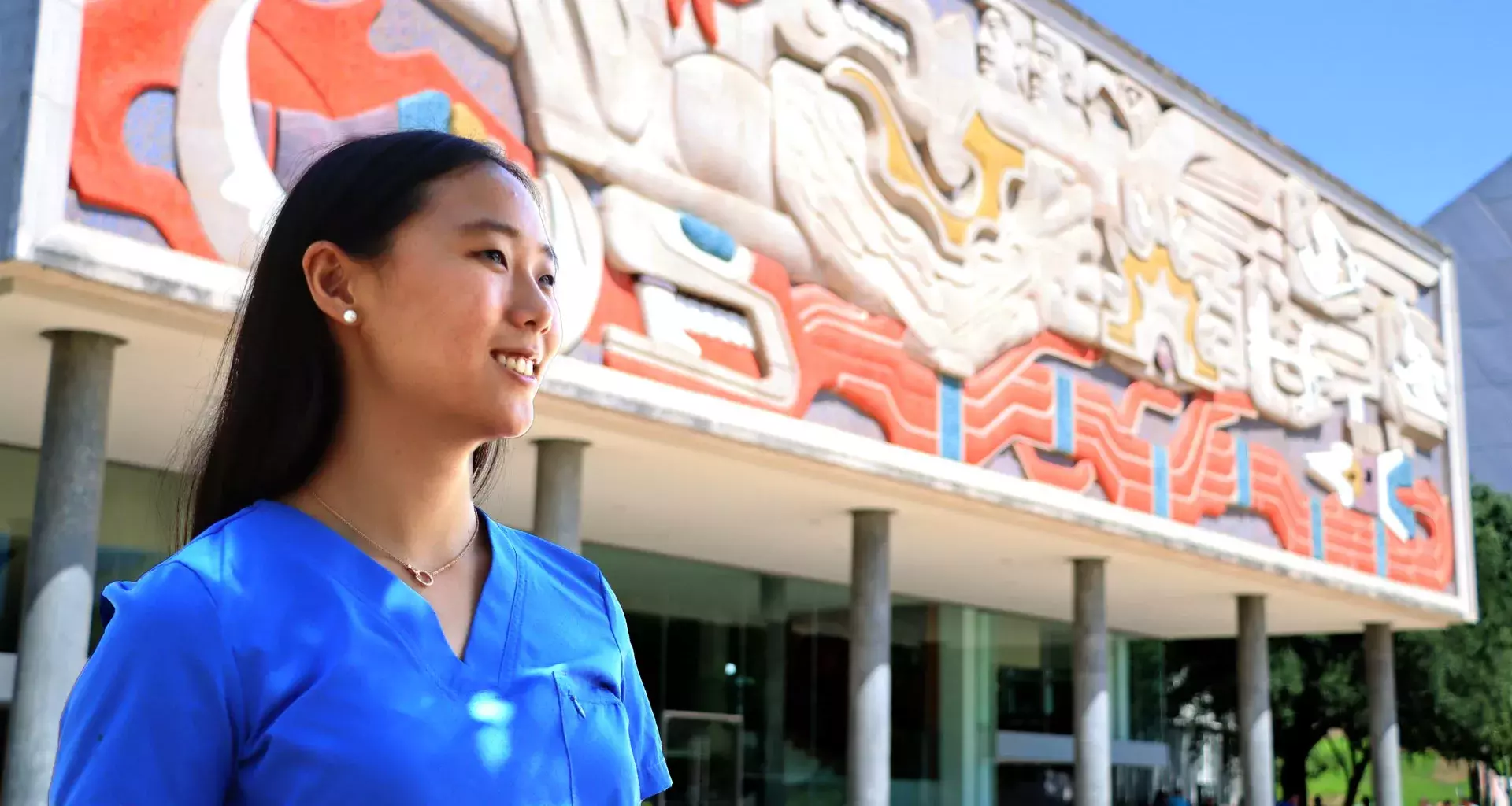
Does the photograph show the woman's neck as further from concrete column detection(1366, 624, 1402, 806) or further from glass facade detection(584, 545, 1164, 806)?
concrete column detection(1366, 624, 1402, 806)

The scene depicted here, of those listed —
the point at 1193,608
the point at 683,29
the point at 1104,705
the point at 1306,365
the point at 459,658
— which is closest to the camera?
the point at 459,658

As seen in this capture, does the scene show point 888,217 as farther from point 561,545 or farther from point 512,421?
point 512,421

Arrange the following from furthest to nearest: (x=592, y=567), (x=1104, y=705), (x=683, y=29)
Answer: (x=1104, y=705) < (x=683, y=29) < (x=592, y=567)

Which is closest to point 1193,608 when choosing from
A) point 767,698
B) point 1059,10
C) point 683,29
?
point 767,698

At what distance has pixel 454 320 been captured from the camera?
159 centimetres

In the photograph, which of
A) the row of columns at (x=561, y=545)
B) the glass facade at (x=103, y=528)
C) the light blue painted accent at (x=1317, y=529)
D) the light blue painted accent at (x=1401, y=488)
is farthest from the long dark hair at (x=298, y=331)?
the light blue painted accent at (x=1401, y=488)

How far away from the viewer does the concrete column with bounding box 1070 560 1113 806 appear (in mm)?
18906

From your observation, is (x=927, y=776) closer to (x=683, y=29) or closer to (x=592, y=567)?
(x=683, y=29)

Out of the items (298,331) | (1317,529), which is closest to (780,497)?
(1317,529)

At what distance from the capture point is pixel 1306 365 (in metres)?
21.1

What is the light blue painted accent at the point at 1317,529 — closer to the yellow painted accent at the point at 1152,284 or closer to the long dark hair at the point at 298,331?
the yellow painted accent at the point at 1152,284

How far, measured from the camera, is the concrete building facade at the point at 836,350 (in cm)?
942

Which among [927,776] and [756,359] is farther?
[927,776]

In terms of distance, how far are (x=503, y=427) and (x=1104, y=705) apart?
733 inches
